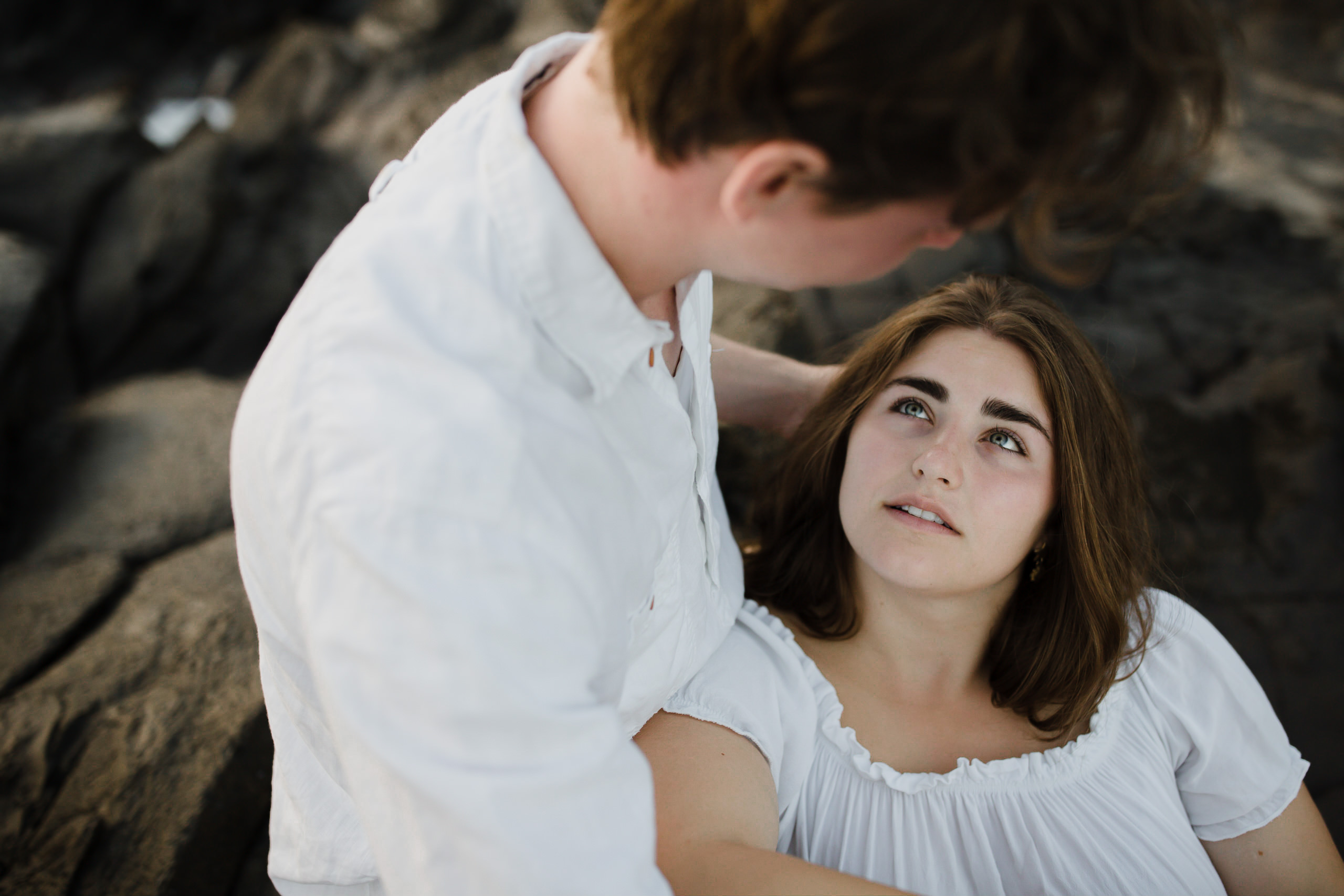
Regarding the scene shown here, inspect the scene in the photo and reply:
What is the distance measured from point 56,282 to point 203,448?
1.92 meters

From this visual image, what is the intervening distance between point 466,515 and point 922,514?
3.68 ft

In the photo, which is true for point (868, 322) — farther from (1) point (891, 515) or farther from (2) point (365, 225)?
(2) point (365, 225)

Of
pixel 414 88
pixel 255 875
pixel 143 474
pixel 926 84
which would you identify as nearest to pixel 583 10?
pixel 414 88

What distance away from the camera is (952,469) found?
179 centimetres

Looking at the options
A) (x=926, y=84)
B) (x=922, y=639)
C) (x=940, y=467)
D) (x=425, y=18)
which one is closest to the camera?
(x=926, y=84)

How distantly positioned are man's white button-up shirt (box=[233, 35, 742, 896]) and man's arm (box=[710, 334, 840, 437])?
3.70ft

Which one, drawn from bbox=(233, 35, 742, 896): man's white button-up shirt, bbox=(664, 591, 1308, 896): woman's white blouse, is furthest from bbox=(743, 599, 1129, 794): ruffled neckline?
bbox=(233, 35, 742, 896): man's white button-up shirt

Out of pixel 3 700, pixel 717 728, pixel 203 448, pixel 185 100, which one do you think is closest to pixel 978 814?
pixel 717 728

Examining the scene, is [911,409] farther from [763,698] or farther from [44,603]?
[44,603]

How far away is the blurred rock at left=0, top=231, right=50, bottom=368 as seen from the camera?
10.0ft

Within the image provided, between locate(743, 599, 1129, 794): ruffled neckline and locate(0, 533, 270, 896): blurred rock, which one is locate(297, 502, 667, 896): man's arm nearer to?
locate(743, 599, 1129, 794): ruffled neckline

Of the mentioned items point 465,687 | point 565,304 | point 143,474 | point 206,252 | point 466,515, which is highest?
point 565,304

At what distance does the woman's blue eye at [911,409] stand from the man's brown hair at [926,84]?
0.97m

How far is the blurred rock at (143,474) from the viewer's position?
2.65 m
